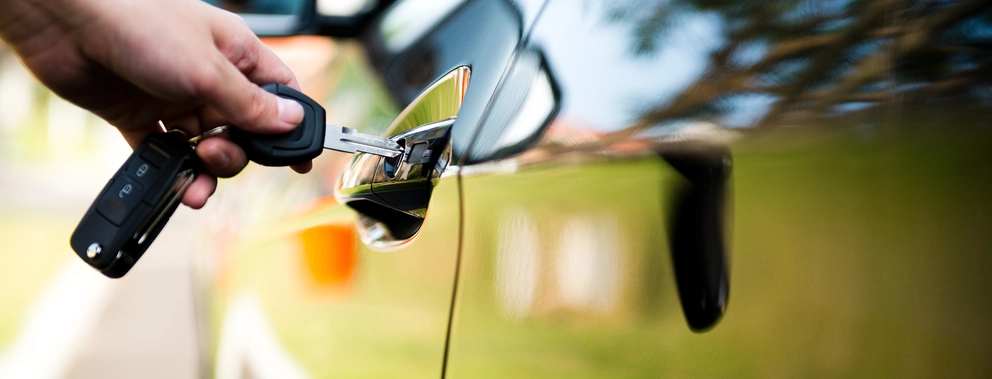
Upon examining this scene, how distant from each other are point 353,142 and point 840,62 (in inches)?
25.9

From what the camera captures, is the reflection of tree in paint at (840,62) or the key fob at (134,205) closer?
the reflection of tree in paint at (840,62)

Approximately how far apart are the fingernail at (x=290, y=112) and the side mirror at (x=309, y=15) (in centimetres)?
122

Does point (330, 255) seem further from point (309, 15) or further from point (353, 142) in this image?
point (309, 15)

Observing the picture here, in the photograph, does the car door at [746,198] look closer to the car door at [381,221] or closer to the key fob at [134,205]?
the car door at [381,221]

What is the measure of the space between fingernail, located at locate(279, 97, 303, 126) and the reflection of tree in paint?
1.62 ft

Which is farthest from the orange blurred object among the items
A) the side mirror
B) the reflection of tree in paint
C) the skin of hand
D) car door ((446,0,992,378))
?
the side mirror

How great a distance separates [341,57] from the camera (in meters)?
2.22

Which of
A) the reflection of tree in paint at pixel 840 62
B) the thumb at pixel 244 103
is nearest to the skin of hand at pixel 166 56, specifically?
the thumb at pixel 244 103

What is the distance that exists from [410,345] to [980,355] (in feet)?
2.37

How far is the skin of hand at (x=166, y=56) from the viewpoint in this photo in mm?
1015

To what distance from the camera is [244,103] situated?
1.03 meters

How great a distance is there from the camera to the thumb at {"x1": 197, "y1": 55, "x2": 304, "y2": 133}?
3.33 feet

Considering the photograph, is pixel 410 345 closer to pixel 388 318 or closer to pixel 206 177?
pixel 388 318

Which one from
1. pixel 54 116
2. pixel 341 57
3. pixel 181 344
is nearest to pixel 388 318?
pixel 341 57
